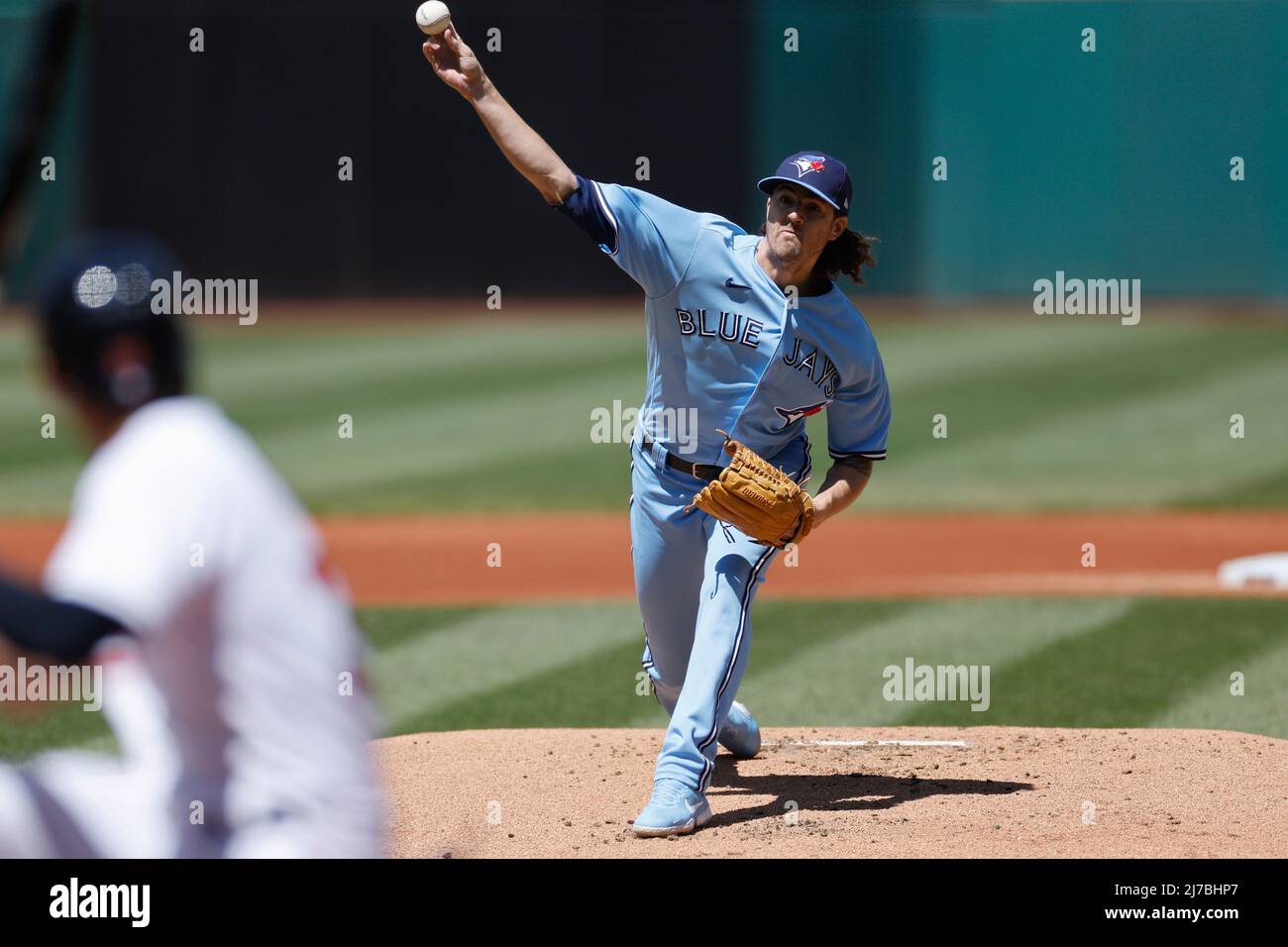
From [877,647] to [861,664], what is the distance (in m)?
0.34

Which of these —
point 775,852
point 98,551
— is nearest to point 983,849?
point 775,852

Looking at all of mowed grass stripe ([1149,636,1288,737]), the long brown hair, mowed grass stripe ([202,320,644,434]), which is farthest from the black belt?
mowed grass stripe ([202,320,644,434])

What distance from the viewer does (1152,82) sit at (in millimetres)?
21234

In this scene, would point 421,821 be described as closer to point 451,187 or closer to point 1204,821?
point 1204,821

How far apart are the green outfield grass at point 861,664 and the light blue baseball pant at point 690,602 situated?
1583 mm

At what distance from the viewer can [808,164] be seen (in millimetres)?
5332

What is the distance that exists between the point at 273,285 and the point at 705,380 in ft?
57.3

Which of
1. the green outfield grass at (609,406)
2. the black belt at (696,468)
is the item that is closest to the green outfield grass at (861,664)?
the black belt at (696,468)

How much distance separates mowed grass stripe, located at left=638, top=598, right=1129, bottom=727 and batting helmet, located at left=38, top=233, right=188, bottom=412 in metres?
4.86

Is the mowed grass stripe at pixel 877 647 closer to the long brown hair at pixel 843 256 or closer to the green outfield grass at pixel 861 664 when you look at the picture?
the green outfield grass at pixel 861 664

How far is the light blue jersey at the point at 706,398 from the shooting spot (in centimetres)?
533

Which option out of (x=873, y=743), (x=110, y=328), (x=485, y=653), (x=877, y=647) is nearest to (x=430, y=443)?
(x=485, y=653)

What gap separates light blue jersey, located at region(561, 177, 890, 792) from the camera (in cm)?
533

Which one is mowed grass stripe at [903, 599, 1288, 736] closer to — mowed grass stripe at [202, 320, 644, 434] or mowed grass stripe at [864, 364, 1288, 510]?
mowed grass stripe at [864, 364, 1288, 510]
